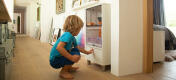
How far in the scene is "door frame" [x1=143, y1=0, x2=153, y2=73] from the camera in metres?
1.72

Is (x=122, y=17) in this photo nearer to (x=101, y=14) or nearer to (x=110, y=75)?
(x=101, y=14)

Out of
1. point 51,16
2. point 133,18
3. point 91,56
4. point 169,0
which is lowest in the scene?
point 91,56

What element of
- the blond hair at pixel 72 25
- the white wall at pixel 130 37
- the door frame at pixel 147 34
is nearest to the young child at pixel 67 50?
the blond hair at pixel 72 25

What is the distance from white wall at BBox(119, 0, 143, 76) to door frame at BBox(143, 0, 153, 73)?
4 centimetres

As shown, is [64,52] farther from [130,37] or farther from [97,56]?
[130,37]

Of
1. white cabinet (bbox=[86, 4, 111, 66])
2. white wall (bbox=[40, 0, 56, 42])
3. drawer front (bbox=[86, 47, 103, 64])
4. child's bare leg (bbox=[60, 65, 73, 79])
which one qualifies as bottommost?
child's bare leg (bbox=[60, 65, 73, 79])

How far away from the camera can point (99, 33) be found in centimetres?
196

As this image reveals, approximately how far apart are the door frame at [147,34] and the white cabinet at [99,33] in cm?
39

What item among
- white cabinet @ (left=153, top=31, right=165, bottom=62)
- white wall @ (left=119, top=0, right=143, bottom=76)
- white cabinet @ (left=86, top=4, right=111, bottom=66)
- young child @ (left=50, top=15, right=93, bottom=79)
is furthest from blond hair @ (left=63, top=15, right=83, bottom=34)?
white cabinet @ (left=153, top=31, right=165, bottom=62)

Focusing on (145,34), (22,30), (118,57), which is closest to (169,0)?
(145,34)

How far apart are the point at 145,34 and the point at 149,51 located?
0.19 meters

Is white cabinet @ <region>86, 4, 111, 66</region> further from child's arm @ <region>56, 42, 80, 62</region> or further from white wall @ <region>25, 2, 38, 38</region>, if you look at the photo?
white wall @ <region>25, 2, 38, 38</region>

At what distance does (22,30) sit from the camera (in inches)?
619

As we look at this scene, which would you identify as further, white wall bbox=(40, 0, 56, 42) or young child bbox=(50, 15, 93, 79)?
white wall bbox=(40, 0, 56, 42)
